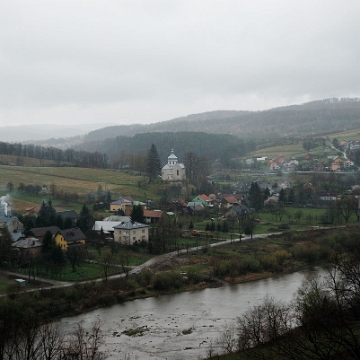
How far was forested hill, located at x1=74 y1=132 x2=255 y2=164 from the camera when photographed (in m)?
58.6

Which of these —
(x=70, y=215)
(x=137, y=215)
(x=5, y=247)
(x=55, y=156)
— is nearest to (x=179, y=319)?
(x=5, y=247)

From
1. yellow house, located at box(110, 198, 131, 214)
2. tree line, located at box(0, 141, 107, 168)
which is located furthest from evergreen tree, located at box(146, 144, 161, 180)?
yellow house, located at box(110, 198, 131, 214)

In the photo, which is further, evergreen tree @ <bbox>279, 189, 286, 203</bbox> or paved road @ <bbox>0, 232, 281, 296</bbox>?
evergreen tree @ <bbox>279, 189, 286, 203</bbox>

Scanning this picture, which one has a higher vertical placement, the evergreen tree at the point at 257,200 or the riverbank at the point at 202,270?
the evergreen tree at the point at 257,200

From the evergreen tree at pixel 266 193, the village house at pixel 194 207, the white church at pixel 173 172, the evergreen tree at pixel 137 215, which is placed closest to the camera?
the evergreen tree at pixel 137 215

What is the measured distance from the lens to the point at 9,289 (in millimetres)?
16062

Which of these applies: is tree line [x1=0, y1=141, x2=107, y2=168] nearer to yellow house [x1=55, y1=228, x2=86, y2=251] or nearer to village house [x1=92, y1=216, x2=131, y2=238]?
Result: village house [x1=92, y1=216, x2=131, y2=238]

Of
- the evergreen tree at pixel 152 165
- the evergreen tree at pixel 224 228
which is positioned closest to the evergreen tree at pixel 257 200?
the evergreen tree at pixel 224 228

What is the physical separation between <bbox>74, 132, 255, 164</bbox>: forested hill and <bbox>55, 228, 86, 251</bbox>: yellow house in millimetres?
32260

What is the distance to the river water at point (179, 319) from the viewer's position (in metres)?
12.5

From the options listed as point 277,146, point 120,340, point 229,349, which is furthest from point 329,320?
point 277,146

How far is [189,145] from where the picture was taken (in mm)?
63562

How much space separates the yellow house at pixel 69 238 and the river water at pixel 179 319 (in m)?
6.40

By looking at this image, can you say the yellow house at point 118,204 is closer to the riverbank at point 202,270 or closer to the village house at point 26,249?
the riverbank at point 202,270
